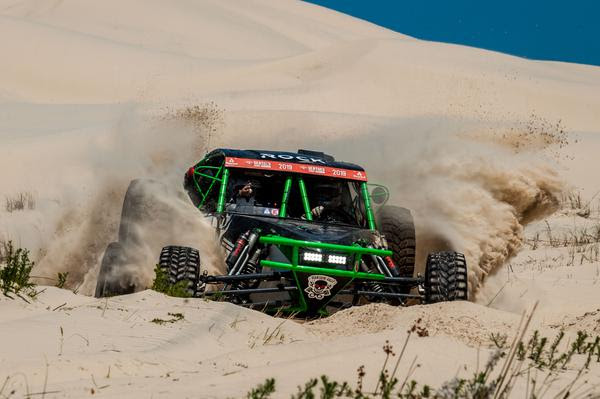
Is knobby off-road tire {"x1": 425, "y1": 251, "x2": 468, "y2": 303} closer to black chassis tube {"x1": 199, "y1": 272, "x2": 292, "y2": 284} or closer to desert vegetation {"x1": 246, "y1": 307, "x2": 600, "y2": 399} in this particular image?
black chassis tube {"x1": 199, "y1": 272, "x2": 292, "y2": 284}

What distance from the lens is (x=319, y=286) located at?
352 inches

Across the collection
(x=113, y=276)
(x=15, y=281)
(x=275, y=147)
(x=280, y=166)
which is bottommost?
(x=113, y=276)

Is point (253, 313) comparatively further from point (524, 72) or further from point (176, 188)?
point (524, 72)

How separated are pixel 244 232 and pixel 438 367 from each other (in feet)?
14.1

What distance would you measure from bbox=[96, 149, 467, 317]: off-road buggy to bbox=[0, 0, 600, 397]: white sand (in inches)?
21.9

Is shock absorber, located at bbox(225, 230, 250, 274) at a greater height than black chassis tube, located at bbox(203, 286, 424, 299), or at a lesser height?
greater

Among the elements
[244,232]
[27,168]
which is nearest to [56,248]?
[244,232]

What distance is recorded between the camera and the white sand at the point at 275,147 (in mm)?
5672

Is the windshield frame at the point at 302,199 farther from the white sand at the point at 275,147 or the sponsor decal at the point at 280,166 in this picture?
the white sand at the point at 275,147

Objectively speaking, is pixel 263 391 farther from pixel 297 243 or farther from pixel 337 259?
pixel 337 259

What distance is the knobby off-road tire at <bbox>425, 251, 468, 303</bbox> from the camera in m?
9.22

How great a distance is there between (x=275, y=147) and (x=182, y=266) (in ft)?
32.4

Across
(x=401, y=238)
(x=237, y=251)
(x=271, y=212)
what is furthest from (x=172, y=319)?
(x=401, y=238)

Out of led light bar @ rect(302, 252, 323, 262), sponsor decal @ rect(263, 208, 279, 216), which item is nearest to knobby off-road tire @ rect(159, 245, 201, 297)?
led light bar @ rect(302, 252, 323, 262)
